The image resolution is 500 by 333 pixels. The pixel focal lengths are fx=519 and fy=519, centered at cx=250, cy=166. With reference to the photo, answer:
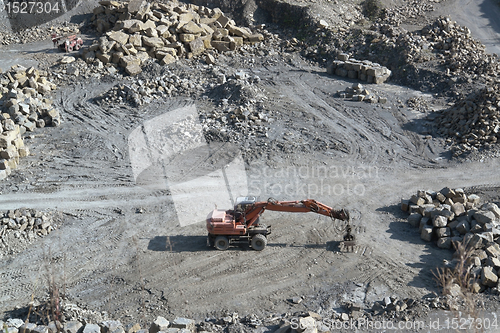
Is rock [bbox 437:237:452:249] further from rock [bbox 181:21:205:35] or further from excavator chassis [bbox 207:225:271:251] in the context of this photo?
rock [bbox 181:21:205:35]

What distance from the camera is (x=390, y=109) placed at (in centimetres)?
2247

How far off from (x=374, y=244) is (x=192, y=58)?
15.0 m

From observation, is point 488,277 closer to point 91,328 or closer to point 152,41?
point 91,328

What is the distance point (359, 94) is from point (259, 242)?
11.3m

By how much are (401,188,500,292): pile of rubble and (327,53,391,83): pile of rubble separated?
9.45 meters

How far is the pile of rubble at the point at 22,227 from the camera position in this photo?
48.2 ft

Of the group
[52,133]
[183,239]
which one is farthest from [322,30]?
[183,239]

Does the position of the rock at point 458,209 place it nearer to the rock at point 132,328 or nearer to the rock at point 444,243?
the rock at point 444,243

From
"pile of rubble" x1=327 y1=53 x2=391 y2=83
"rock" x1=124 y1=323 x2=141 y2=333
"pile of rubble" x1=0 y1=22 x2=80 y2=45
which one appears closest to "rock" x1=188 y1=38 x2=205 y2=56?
"pile of rubble" x1=327 y1=53 x2=391 y2=83

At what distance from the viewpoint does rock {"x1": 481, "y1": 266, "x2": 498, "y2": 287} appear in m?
12.4

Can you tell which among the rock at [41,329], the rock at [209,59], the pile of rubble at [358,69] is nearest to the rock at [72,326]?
the rock at [41,329]

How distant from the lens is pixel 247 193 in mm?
17422

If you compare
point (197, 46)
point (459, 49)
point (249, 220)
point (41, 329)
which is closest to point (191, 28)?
point (197, 46)

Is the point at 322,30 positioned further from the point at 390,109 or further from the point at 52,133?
the point at 52,133
